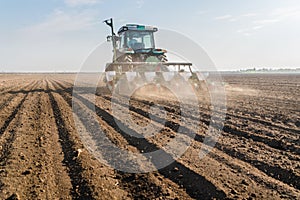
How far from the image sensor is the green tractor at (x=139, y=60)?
12.3 meters

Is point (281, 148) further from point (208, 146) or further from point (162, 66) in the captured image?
point (162, 66)

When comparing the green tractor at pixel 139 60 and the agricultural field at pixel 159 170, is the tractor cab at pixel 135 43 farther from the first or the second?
the agricultural field at pixel 159 170

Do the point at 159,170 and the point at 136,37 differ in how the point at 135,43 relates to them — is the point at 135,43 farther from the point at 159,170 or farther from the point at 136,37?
the point at 159,170

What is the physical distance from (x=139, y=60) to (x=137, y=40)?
42.2 inches

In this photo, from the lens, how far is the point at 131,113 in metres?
7.59

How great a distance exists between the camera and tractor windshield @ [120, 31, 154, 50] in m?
13.6

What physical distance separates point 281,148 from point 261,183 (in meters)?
1.58

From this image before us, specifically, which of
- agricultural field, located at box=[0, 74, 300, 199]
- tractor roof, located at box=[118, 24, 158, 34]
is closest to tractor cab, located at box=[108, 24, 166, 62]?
tractor roof, located at box=[118, 24, 158, 34]

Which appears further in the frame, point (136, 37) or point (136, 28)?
point (136, 37)

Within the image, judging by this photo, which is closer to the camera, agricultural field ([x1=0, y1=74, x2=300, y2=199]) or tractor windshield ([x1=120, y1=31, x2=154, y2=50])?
agricultural field ([x1=0, y1=74, x2=300, y2=199])

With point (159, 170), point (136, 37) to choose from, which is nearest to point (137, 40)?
point (136, 37)

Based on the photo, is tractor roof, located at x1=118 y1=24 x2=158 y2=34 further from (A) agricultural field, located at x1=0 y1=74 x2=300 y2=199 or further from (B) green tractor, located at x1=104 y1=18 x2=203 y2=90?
(A) agricultural field, located at x1=0 y1=74 x2=300 y2=199

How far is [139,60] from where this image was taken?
44.4 feet

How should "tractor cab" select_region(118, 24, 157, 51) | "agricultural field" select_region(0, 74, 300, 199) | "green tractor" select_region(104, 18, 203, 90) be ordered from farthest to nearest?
"tractor cab" select_region(118, 24, 157, 51), "green tractor" select_region(104, 18, 203, 90), "agricultural field" select_region(0, 74, 300, 199)
